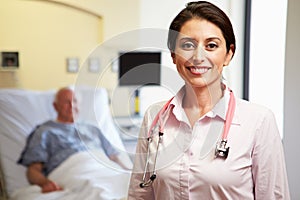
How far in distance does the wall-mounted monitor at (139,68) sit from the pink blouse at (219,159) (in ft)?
0.43

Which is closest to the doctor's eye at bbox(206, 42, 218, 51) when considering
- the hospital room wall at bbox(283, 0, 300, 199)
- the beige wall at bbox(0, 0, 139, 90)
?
the hospital room wall at bbox(283, 0, 300, 199)

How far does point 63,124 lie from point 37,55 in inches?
20.7

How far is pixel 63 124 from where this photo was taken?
2137 millimetres

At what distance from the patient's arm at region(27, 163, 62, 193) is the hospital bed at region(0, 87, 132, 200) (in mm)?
28

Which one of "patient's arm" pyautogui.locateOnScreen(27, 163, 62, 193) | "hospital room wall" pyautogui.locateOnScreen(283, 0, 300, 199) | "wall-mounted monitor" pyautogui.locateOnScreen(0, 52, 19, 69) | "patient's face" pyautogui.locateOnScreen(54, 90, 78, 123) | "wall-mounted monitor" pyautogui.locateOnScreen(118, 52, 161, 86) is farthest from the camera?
"wall-mounted monitor" pyautogui.locateOnScreen(0, 52, 19, 69)

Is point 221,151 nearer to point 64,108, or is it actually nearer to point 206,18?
point 206,18

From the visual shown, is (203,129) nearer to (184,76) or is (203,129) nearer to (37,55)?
(184,76)

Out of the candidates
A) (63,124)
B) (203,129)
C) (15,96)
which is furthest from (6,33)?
(203,129)

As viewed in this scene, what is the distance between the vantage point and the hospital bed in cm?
178

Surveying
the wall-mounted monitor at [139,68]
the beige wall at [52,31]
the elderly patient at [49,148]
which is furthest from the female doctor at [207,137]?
the beige wall at [52,31]

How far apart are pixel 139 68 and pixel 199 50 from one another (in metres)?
0.23

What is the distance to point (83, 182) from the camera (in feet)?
6.04

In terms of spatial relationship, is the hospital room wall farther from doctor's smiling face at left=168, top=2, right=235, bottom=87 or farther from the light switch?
the light switch

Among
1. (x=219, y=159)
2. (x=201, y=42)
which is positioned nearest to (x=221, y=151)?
(x=219, y=159)
